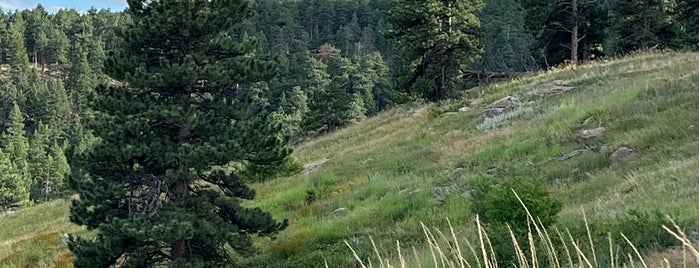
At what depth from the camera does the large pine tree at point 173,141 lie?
8.91m

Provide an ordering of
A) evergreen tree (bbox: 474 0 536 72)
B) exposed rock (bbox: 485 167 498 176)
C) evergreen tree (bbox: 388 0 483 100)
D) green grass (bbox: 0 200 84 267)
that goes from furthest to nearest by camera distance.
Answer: evergreen tree (bbox: 474 0 536 72)
evergreen tree (bbox: 388 0 483 100)
green grass (bbox: 0 200 84 267)
exposed rock (bbox: 485 167 498 176)

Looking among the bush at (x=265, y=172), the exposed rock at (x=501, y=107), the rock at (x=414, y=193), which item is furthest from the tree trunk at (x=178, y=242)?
the exposed rock at (x=501, y=107)

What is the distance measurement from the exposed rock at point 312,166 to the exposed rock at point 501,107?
17.9 feet

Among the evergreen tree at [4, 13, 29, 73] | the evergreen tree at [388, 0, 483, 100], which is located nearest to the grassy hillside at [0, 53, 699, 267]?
the evergreen tree at [388, 0, 483, 100]

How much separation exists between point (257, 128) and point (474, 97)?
17857 mm

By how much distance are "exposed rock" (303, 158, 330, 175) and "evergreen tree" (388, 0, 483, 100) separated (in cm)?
942

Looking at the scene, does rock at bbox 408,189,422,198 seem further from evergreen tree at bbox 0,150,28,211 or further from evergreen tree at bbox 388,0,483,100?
evergreen tree at bbox 0,150,28,211

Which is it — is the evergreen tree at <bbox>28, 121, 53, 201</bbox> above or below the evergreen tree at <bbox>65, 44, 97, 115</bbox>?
below

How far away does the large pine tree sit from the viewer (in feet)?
29.2

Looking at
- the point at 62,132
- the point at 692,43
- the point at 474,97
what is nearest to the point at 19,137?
the point at 62,132

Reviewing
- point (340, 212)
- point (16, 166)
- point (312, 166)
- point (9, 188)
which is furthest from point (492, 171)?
point (16, 166)

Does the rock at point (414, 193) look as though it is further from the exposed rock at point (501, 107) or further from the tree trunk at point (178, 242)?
the exposed rock at point (501, 107)

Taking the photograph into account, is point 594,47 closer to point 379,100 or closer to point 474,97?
point 474,97

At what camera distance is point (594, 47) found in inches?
1289
